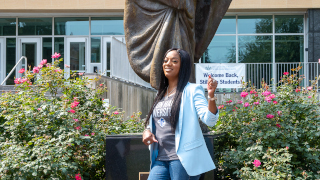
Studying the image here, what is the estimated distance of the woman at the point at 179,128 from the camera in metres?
2.56

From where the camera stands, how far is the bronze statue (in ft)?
13.5

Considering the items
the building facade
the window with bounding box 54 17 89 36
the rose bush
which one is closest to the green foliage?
the rose bush

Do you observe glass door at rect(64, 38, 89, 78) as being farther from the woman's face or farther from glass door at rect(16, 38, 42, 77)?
the woman's face

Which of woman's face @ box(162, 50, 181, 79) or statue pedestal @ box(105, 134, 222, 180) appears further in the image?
statue pedestal @ box(105, 134, 222, 180)

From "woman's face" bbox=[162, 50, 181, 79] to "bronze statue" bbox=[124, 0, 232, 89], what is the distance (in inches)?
51.3

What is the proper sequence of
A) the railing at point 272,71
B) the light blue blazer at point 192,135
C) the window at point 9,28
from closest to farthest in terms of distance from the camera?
the light blue blazer at point 192,135
the railing at point 272,71
the window at point 9,28

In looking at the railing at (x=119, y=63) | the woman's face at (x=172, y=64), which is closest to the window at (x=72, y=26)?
the railing at (x=119, y=63)

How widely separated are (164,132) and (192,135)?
224mm

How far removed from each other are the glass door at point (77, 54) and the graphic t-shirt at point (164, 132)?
15092 mm

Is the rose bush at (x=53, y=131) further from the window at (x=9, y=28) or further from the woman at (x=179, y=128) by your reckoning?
the window at (x=9, y=28)

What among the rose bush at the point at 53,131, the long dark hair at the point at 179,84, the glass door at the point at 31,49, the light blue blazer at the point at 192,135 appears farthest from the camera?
the glass door at the point at 31,49

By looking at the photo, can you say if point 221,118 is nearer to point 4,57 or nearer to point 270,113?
point 270,113

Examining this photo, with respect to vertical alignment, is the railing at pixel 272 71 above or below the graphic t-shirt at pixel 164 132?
above

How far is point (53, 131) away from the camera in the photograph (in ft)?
13.5
